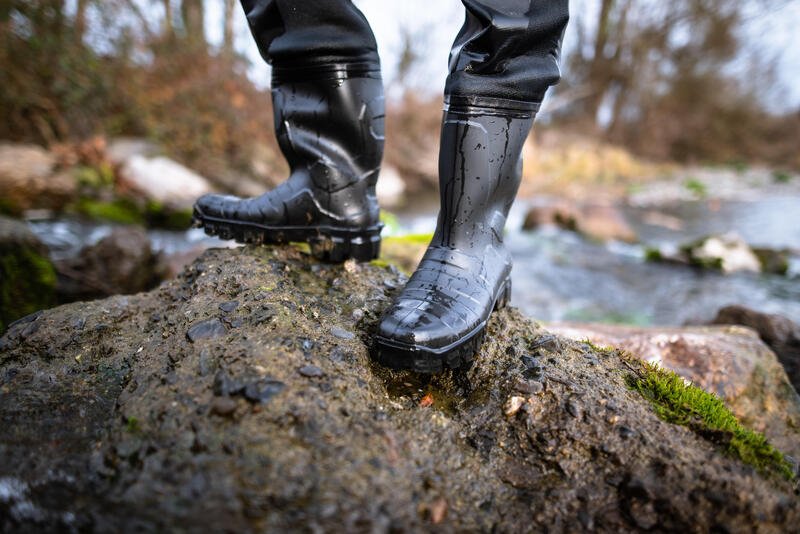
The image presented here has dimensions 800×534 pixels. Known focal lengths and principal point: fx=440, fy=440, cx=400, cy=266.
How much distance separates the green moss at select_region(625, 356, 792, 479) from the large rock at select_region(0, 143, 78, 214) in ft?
19.5

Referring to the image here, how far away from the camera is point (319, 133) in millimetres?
1627

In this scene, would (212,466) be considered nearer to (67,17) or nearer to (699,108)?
(67,17)

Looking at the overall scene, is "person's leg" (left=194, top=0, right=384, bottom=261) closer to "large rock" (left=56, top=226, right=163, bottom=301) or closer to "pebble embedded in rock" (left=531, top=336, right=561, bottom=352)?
"pebble embedded in rock" (left=531, top=336, right=561, bottom=352)

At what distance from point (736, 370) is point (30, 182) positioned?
6499 millimetres

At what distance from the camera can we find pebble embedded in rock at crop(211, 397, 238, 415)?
87 centimetres

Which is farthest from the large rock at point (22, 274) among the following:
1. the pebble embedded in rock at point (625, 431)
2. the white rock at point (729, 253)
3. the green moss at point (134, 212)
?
the white rock at point (729, 253)

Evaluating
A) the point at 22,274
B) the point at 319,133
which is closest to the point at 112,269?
the point at 22,274

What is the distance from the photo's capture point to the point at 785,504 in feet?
2.65

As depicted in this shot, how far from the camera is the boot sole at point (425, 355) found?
1.11m

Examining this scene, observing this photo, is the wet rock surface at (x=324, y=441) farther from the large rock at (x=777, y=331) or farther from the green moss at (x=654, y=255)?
the green moss at (x=654, y=255)

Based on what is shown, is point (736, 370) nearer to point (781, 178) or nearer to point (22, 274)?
point (22, 274)

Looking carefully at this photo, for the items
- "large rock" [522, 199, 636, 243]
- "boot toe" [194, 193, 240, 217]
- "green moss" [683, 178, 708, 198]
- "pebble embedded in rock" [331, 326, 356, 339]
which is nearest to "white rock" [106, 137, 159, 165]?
"boot toe" [194, 193, 240, 217]

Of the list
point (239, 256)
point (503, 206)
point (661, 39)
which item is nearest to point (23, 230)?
point (239, 256)

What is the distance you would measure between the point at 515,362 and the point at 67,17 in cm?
749
